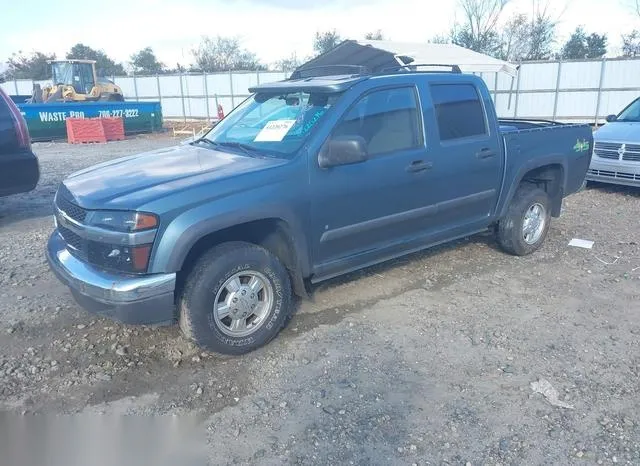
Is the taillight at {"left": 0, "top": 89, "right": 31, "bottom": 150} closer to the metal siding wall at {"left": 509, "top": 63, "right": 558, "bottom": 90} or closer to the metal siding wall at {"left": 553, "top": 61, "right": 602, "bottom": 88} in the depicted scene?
the metal siding wall at {"left": 509, "top": 63, "right": 558, "bottom": 90}

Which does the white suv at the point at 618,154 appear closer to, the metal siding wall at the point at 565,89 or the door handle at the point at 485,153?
the door handle at the point at 485,153

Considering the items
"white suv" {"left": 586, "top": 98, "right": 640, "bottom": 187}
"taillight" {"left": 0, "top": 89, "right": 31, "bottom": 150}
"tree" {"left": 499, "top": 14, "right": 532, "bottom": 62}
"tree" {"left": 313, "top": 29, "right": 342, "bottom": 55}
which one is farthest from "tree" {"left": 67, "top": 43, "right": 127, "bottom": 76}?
"white suv" {"left": 586, "top": 98, "right": 640, "bottom": 187}

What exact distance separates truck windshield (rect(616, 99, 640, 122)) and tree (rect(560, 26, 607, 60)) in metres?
34.9

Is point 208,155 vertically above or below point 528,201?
above

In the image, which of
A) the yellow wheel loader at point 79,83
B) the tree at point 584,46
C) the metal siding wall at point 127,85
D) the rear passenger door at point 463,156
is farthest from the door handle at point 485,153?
the tree at point 584,46

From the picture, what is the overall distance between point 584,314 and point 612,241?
2.40 metres

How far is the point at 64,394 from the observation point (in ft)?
10.8

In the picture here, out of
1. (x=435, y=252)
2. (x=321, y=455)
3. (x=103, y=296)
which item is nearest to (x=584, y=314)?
(x=435, y=252)

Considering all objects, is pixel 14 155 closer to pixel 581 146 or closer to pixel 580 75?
pixel 581 146

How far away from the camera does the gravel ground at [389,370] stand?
286 cm

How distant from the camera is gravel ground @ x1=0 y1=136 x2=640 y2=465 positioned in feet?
9.37

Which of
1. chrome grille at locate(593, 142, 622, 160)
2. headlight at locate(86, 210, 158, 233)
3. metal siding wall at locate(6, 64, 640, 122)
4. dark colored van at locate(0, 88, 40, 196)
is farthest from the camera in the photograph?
metal siding wall at locate(6, 64, 640, 122)

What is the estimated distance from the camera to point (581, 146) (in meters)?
6.00

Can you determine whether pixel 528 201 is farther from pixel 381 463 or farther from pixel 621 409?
pixel 381 463
